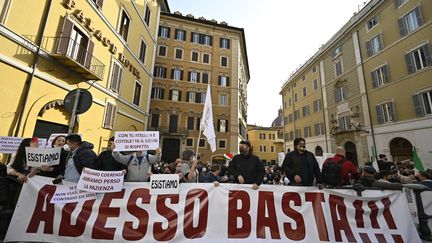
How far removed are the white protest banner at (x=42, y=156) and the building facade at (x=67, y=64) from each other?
1.78 m

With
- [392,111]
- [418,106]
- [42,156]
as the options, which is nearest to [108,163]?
[42,156]

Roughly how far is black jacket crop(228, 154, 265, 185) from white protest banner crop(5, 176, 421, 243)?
46 centimetres

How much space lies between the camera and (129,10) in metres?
15.2

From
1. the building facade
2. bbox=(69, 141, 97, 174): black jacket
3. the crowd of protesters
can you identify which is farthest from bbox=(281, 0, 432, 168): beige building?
the building facade

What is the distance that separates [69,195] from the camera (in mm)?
3762

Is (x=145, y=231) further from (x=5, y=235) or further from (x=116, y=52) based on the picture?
(x=116, y=52)

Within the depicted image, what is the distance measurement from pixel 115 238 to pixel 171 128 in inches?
943

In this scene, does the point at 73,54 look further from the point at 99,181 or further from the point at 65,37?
the point at 99,181

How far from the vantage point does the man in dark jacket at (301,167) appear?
4.67 m

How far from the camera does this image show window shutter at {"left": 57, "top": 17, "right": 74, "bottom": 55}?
9155 mm

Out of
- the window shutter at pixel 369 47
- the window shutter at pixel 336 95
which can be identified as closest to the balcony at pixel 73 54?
the window shutter at pixel 369 47

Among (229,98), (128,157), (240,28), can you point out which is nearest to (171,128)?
(229,98)

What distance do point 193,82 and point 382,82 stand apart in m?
21.2

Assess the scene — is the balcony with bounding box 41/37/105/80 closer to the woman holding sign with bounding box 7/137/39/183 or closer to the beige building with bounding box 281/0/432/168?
the woman holding sign with bounding box 7/137/39/183
